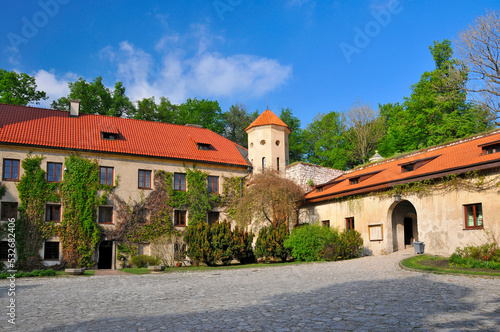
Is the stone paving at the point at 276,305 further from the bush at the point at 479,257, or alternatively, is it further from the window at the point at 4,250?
the window at the point at 4,250

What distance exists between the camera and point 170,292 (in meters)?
12.0

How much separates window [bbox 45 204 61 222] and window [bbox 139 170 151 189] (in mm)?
5241

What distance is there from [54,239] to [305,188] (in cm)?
1691

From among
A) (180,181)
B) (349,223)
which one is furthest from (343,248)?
(180,181)

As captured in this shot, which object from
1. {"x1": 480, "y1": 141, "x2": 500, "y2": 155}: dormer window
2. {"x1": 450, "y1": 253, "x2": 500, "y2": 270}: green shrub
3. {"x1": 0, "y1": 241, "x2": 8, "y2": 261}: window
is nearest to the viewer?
{"x1": 450, "y1": 253, "x2": 500, "y2": 270}: green shrub

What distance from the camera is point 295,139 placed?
51.0 metres

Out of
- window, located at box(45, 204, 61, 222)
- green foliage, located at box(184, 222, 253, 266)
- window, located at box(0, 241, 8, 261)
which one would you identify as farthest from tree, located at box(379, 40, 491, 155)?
window, located at box(0, 241, 8, 261)

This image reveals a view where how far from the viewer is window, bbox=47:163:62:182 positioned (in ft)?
84.8

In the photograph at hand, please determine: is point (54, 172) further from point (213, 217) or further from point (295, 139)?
point (295, 139)

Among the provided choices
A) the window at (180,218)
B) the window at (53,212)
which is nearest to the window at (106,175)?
the window at (53,212)

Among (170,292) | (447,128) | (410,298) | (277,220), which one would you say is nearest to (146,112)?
(277,220)

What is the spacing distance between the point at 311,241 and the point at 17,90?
1189 inches

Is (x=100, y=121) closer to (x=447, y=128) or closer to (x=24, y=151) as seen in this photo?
(x=24, y=151)

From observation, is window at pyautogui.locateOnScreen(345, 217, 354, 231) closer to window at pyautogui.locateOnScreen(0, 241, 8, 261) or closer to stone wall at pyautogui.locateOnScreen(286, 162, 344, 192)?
stone wall at pyautogui.locateOnScreen(286, 162, 344, 192)
